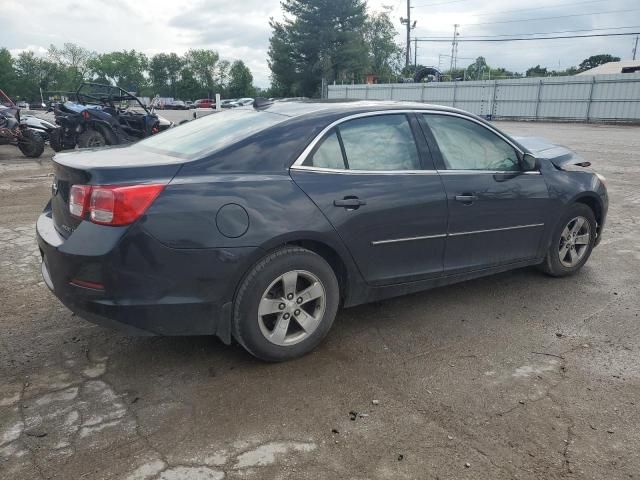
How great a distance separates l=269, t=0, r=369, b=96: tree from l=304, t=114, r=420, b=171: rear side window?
47.4 meters

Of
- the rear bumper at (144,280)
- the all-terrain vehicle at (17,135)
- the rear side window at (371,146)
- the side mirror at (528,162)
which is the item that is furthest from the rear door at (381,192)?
the all-terrain vehicle at (17,135)

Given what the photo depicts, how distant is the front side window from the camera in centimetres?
394

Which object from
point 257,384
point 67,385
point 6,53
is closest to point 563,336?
point 257,384

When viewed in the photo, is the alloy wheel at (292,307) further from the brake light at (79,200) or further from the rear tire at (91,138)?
the rear tire at (91,138)

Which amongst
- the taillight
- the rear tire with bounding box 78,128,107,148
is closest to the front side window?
the taillight

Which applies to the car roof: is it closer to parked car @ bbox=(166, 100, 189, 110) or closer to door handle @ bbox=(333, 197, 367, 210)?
door handle @ bbox=(333, 197, 367, 210)

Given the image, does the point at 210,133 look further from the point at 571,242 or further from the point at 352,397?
the point at 571,242

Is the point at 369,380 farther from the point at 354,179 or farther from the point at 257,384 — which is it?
the point at 354,179

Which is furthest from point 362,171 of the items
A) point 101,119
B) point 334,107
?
point 101,119

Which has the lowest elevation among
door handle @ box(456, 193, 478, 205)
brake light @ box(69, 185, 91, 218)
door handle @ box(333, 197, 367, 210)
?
door handle @ box(456, 193, 478, 205)

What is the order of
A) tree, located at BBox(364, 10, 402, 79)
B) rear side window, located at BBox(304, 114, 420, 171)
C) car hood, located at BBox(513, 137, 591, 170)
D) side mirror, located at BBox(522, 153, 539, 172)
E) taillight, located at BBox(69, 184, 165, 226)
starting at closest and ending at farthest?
1. taillight, located at BBox(69, 184, 165, 226)
2. rear side window, located at BBox(304, 114, 420, 171)
3. side mirror, located at BBox(522, 153, 539, 172)
4. car hood, located at BBox(513, 137, 591, 170)
5. tree, located at BBox(364, 10, 402, 79)

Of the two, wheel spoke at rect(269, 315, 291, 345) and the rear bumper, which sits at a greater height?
the rear bumper

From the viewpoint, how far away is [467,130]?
4133 millimetres

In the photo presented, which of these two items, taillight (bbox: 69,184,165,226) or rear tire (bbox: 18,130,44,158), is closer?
taillight (bbox: 69,184,165,226)
